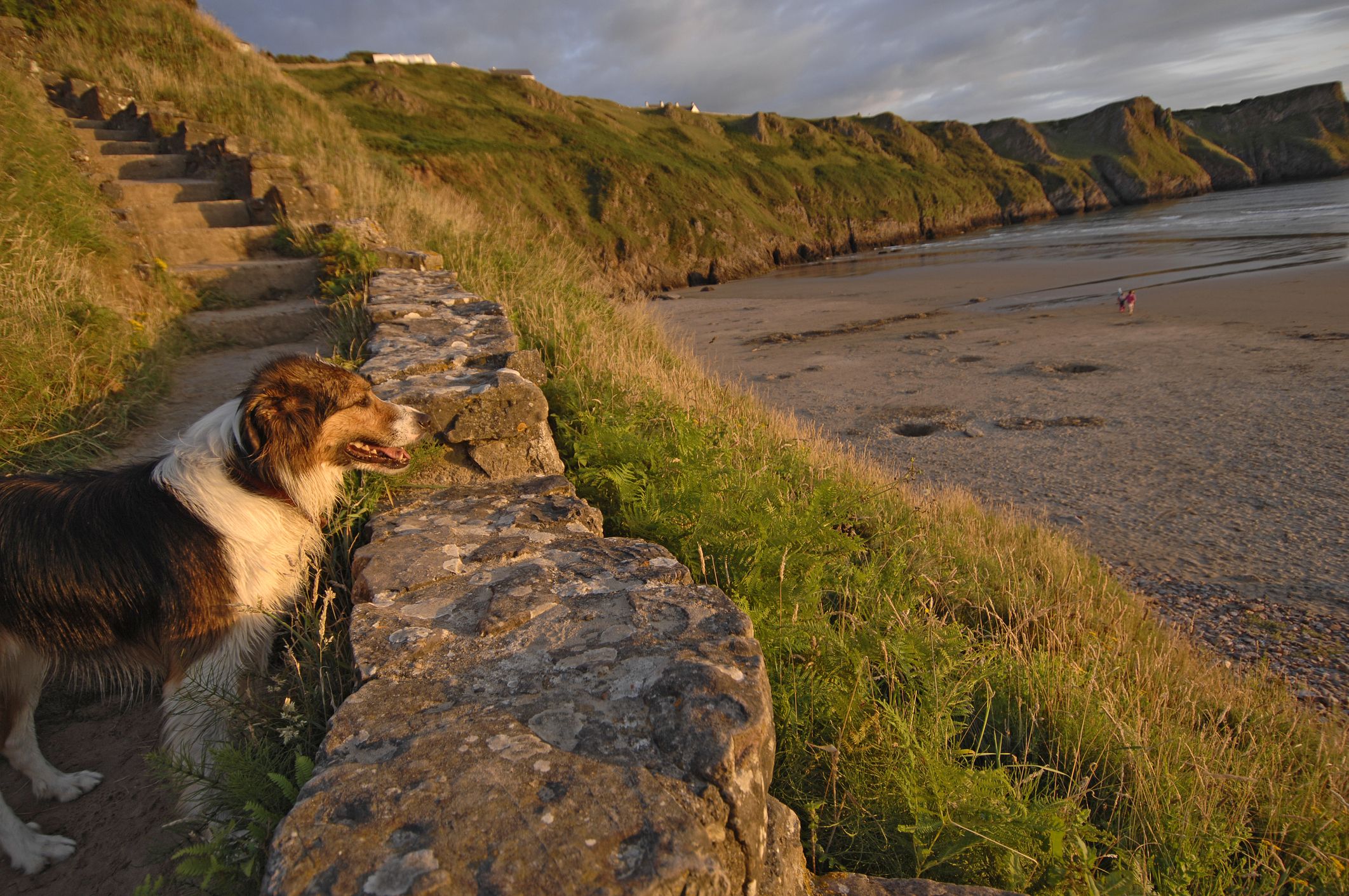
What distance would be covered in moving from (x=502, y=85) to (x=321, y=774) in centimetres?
5219

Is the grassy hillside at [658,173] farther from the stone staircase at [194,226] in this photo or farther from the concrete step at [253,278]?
the concrete step at [253,278]

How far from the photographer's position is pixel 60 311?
505cm

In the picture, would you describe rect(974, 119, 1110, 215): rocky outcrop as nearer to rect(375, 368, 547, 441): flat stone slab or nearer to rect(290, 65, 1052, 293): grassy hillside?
rect(290, 65, 1052, 293): grassy hillside

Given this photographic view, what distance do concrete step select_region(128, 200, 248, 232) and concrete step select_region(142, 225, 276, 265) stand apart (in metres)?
0.19

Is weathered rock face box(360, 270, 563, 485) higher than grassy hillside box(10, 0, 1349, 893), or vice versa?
weathered rock face box(360, 270, 563, 485)

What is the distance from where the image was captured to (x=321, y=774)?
1617 millimetres

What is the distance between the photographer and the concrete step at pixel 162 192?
8.09 meters

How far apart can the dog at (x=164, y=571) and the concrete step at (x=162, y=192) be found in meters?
7.37

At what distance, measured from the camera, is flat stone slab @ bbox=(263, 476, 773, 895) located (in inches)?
53.8

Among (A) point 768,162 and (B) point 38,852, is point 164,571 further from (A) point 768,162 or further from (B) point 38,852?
(A) point 768,162

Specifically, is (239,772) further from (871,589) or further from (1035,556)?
(1035,556)

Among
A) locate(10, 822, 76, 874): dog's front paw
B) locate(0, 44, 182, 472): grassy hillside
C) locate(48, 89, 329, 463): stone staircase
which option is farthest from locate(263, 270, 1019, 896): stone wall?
locate(48, 89, 329, 463): stone staircase

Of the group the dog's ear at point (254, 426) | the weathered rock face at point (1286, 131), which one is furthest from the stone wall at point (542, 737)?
the weathered rock face at point (1286, 131)

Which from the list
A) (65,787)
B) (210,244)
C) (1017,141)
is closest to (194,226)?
(210,244)
